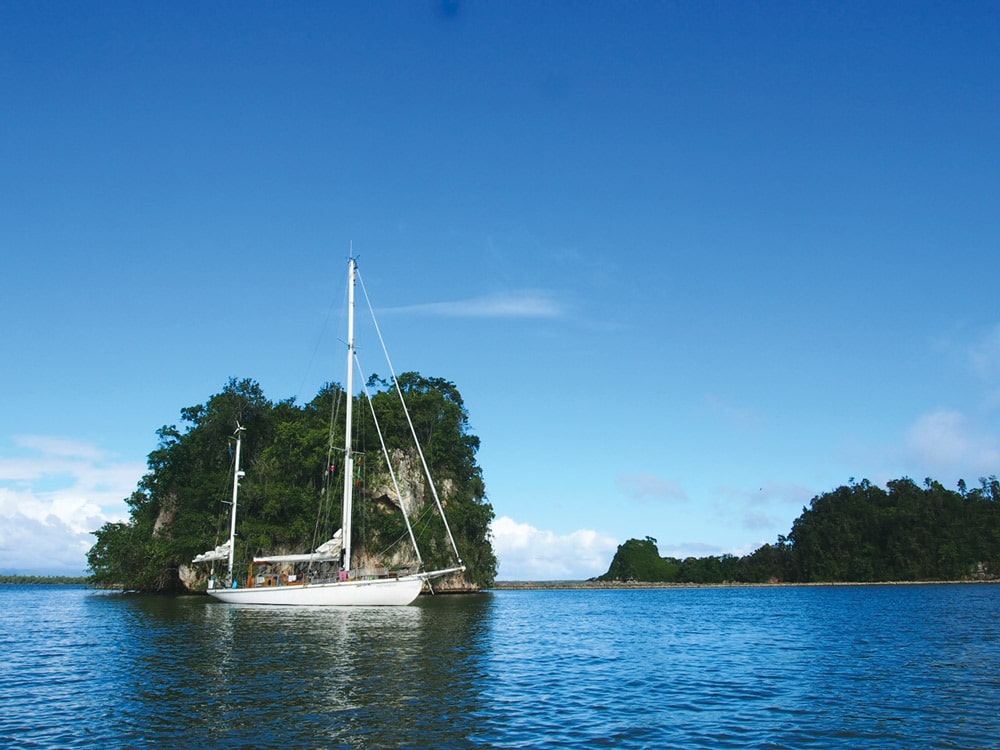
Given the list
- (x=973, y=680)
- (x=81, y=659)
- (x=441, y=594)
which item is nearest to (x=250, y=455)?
(x=441, y=594)

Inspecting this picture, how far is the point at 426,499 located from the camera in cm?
7669

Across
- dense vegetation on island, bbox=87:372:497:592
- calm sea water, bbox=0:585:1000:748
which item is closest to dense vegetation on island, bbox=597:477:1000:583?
dense vegetation on island, bbox=87:372:497:592

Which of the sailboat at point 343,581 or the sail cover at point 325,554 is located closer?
the sailboat at point 343,581

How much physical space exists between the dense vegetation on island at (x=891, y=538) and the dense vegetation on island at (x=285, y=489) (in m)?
73.4

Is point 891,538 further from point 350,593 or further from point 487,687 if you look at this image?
point 487,687

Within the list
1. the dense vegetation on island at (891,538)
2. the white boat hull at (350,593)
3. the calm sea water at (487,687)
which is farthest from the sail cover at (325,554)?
the dense vegetation on island at (891,538)

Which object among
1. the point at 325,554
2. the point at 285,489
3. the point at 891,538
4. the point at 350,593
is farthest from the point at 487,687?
the point at 891,538

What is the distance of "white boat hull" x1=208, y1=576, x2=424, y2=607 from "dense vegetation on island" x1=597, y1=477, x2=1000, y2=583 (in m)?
102

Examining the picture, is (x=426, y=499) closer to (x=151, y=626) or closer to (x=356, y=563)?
(x=356, y=563)

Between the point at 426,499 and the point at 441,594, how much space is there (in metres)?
9.61

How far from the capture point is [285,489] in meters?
67.8

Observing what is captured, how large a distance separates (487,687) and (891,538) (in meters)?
123

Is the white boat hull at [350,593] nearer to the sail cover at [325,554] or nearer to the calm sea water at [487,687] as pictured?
the sail cover at [325,554]

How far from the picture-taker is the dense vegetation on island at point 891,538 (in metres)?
118
